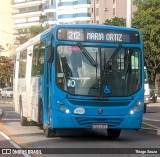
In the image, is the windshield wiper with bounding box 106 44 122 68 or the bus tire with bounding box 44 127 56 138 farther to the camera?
the bus tire with bounding box 44 127 56 138

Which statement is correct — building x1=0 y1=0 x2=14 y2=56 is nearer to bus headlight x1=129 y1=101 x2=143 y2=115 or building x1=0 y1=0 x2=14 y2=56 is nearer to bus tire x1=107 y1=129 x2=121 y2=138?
bus tire x1=107 y1=129 x2=121 y2=138

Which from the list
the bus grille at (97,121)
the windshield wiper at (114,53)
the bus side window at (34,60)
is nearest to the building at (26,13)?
the bus side window at (34,60)

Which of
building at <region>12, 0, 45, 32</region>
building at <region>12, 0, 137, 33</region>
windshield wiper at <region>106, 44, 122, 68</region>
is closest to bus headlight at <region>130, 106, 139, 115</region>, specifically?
windshield wiper at <region>106, 44, 122, 68</region>

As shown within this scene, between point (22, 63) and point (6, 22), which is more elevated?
point (22, 63)

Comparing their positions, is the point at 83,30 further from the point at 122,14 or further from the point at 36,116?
the point at 122,14

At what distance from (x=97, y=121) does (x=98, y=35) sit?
2483 mm

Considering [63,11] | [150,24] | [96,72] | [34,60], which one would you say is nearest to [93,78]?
[96,72]

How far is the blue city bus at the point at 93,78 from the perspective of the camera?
1430 centimetres

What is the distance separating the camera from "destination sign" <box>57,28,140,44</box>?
1471 cm

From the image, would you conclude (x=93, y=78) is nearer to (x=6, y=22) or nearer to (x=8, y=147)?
(x=8, y=147)

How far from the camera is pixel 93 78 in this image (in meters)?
14.5

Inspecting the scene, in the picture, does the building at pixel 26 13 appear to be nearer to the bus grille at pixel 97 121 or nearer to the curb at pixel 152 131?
the curb at pixel 152 131

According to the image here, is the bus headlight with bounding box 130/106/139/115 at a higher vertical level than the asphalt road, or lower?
higher

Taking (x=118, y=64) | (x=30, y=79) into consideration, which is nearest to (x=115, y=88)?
(x=118, y=64)
